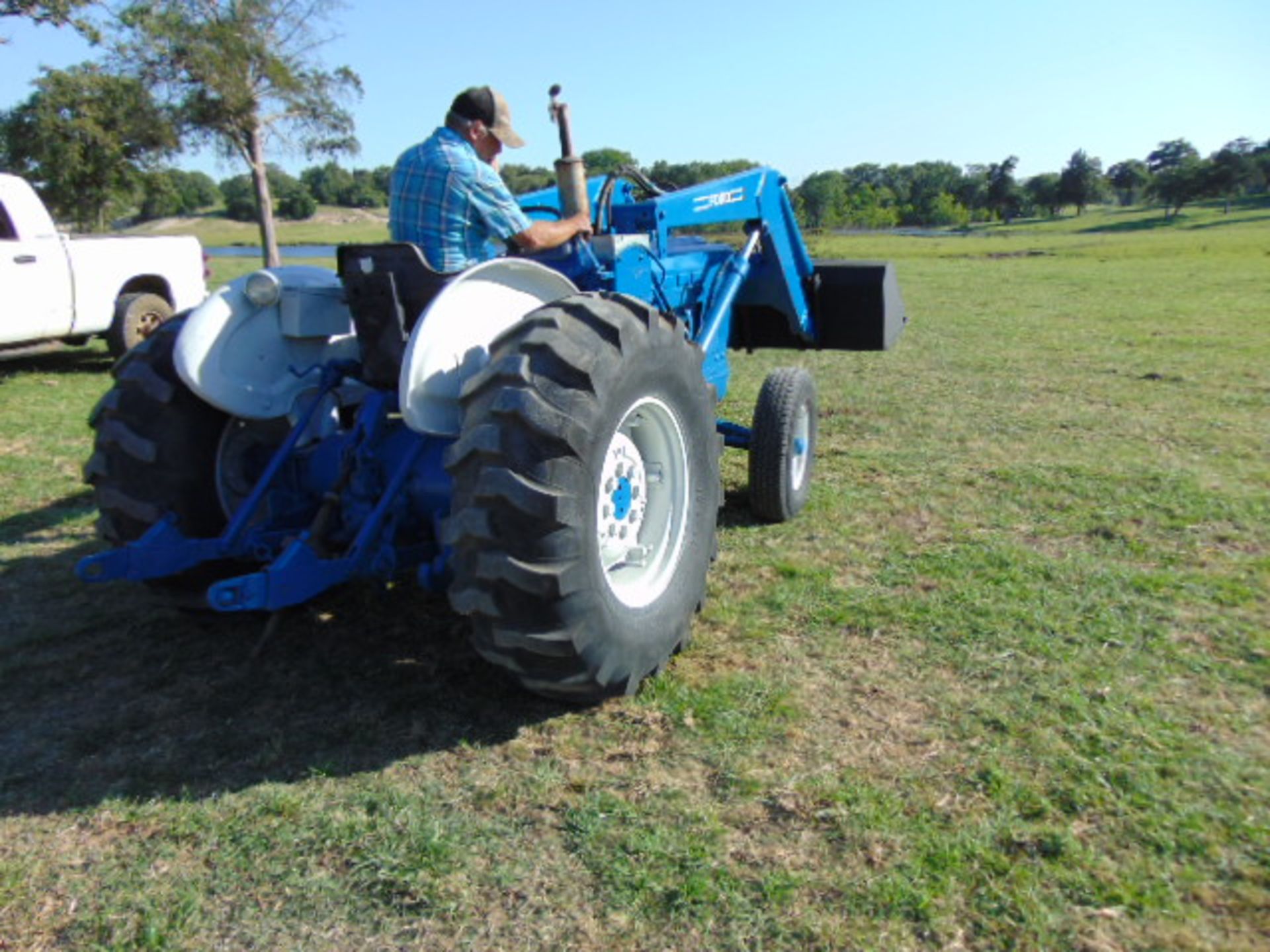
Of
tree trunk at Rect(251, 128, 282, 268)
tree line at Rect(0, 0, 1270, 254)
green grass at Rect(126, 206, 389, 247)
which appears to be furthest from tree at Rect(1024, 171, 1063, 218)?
tree trunk at Rect(251, 128, 282, 268)

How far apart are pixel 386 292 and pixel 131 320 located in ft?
28.5

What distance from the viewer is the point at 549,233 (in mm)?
4109

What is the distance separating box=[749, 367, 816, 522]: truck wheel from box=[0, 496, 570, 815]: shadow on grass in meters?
1.95

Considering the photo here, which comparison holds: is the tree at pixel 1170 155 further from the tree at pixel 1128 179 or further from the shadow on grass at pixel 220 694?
the shadow on grass at pixel 220 694

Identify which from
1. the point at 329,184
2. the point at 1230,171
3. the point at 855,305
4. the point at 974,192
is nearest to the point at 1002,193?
the point at 974,192

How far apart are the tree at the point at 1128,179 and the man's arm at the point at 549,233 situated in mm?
97606

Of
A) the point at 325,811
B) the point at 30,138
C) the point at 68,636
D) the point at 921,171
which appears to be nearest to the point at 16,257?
the point at 68,636

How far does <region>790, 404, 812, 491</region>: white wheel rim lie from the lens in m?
5.68

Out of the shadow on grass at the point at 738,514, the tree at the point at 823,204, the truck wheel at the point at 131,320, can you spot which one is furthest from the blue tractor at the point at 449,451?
the tree at the point at 823,204

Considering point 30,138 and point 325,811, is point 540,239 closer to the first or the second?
point 325,811

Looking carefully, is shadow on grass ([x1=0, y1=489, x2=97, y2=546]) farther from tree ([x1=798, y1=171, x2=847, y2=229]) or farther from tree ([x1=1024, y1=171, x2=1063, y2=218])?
tree ([x1=1024, y1=171, x2=1063, y2=218])

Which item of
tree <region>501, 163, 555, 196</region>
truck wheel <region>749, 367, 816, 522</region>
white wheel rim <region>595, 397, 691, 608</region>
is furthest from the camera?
tree <region>501, 163, 555, 196</region>

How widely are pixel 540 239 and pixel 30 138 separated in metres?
22.1

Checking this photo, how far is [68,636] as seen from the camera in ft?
14.1
